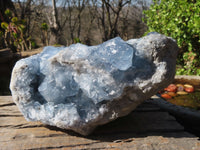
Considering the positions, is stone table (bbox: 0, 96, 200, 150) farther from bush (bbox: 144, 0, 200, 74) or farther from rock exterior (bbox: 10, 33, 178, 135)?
bush (bbox: 144, 0, 200, 74)

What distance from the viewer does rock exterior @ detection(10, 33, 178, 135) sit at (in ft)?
2.96

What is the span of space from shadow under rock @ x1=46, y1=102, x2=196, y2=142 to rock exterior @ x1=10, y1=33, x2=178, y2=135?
0.14 meters

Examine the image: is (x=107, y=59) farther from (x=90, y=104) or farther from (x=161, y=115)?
(x=161, y=115)

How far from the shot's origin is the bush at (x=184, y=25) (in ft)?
8.32

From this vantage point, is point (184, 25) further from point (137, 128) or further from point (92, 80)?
point (92, 80)

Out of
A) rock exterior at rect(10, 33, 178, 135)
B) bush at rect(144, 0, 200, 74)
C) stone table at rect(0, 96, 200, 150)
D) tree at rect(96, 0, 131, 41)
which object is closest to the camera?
rock exterior at rect(10, 33, 178, 135)

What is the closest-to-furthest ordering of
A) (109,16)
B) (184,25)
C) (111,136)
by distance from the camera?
1. (111,136)
2. (184,25)
3. (109,16)

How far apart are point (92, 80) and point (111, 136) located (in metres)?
0.40

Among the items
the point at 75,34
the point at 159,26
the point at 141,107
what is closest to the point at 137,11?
the point at 75,34

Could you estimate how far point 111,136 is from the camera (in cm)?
110

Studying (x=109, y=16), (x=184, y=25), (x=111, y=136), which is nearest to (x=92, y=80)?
(x=111, y=136)

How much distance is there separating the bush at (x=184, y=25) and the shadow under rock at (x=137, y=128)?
1681 millimetres

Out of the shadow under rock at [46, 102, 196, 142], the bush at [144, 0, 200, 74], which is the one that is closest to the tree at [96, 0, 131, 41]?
the bush at [144, 0, 200, 74]

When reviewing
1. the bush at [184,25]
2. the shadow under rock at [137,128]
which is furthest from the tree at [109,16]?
the shadow under rock at [137,128]
